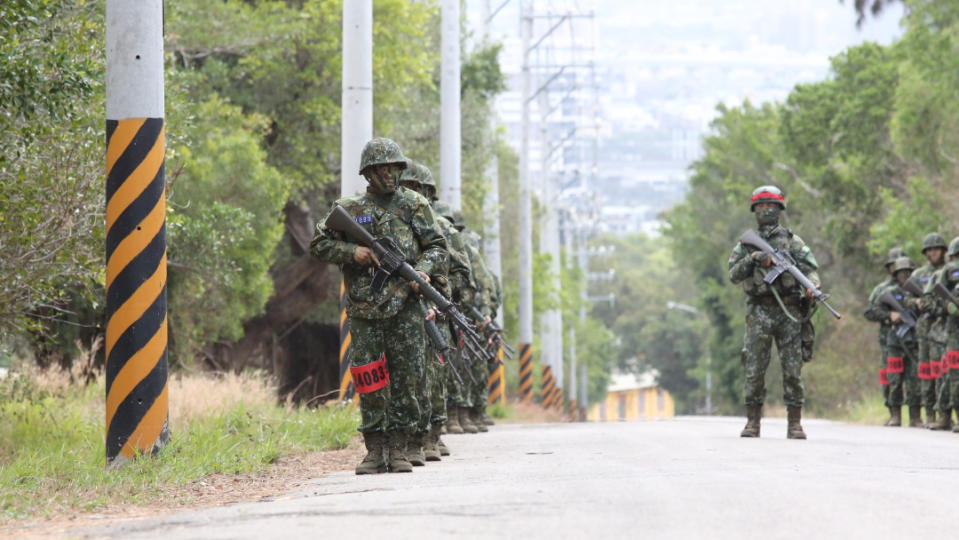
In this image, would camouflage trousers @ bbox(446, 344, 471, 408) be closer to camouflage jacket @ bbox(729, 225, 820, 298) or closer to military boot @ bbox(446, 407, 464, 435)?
military boot @ bbox(446, 407, 464, 435)

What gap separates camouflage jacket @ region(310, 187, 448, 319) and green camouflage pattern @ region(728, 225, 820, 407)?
5.21 meters

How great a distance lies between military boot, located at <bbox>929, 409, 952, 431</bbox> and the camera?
20.3 meters

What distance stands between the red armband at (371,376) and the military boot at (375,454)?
15.0 inches

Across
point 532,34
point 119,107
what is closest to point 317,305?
point 532,34

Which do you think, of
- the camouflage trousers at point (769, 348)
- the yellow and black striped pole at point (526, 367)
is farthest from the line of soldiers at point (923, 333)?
the yellow and black striped pole at point (526, 367)

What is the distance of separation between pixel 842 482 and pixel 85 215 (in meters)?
8.22

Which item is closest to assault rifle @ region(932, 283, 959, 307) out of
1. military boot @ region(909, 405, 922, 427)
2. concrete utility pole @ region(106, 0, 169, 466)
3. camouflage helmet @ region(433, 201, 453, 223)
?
military boot @ region(909, 405, 922, 427)

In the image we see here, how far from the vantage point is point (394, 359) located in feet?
37.7

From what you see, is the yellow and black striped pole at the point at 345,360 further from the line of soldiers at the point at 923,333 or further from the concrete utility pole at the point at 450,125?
the line of soldiers at the point at 923,333

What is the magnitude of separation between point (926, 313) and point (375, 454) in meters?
11.4

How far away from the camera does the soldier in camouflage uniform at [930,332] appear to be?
2053 cm

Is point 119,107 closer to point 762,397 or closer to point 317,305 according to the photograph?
point 762,397

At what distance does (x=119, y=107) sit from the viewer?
38.9ft

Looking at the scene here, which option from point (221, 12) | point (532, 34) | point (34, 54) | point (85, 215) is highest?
point (532, 34)
